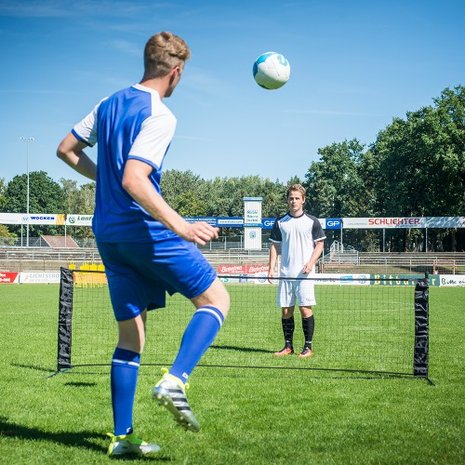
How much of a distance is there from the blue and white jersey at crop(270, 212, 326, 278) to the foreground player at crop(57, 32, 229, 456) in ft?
18.3

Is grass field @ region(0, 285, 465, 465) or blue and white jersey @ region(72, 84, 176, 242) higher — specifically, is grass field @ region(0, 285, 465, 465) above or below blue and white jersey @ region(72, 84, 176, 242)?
below

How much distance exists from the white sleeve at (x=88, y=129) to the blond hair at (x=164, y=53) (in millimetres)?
435

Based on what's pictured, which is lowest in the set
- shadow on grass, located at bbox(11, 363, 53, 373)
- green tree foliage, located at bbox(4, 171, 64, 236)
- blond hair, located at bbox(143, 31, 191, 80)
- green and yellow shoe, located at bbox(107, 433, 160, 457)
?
shadow on grass, located at bbox(11, 363, 53, 373)

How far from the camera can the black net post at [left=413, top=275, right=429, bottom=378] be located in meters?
7.14

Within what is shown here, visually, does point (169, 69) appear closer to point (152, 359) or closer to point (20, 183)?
point (152, 359)

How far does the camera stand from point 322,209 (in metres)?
93.9

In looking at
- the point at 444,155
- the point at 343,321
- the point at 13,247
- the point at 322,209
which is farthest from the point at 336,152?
the point at 343,321

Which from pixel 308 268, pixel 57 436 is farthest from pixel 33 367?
pixel 308 268

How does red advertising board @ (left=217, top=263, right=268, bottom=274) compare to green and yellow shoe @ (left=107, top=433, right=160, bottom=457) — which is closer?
green and yellow shoe @ (left=107, top=433, right=160, bottom=457)

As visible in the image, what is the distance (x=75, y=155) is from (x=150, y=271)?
0.99 m

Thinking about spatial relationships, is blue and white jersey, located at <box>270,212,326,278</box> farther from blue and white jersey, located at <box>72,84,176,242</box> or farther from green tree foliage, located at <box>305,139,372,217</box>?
green tree foliage, located at <box>305,139,372,217</box>

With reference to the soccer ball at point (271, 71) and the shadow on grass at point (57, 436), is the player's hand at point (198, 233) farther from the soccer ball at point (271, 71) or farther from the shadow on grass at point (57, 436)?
the soccer ball at point (271, 71)

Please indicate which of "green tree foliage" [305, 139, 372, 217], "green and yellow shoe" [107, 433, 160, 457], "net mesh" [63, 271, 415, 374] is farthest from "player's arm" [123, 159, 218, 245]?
"green tree foliage" [305, 139, 372, 217]

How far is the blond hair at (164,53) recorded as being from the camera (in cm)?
379
